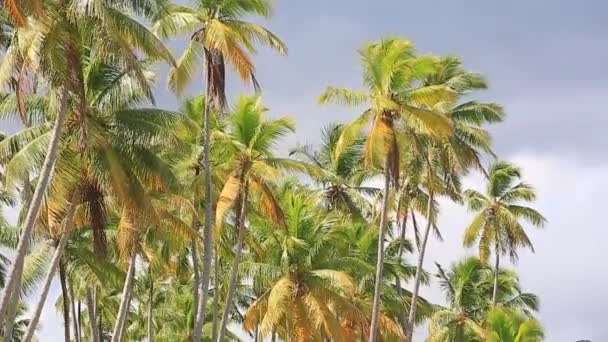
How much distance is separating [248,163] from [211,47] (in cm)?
448

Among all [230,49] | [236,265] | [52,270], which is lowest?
[52,270]

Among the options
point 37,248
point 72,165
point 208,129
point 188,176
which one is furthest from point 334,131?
point 72,165

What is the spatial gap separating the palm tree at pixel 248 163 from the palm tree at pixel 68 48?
797cm

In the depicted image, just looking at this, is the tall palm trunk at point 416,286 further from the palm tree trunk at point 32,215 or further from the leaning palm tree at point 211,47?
the palm tree trunk at point 32,215

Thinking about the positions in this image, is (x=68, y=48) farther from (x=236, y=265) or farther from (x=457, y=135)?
(x=457, y=135)

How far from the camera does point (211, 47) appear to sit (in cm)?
2339

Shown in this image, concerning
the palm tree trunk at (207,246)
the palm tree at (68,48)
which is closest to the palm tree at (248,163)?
the palm tree trunk at (207,246)

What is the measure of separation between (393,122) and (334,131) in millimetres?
9731

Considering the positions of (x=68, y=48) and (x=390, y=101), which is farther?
(x=390, y=101)

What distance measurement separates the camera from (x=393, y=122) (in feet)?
88.6

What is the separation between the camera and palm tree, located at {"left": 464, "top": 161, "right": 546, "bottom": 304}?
4219cm

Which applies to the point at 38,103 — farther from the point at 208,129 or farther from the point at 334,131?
the point at 334,131

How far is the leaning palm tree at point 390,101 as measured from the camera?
26141mm

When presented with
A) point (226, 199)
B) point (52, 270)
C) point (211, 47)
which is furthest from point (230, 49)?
point (52, 270)
